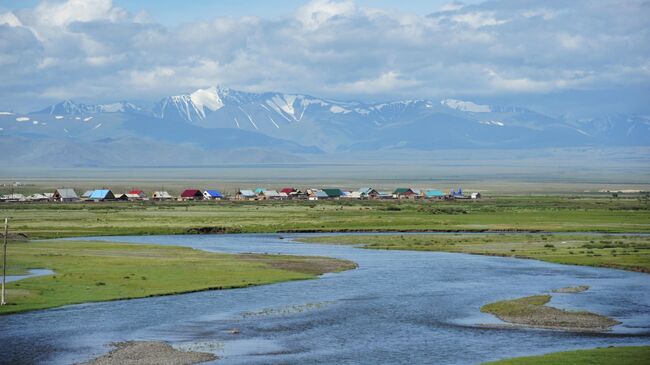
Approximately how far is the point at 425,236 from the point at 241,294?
4382cm

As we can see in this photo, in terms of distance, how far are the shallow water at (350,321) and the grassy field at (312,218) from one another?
42.7 m

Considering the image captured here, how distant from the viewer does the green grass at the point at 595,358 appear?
1340 inches

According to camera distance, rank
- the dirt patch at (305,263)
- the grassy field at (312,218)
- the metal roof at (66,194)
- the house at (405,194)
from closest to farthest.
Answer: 1. the dirt patch at (305,263)
2. the grassy field at (312,218)
3. the metal roof at (66,194)
4. the house at (405,194)

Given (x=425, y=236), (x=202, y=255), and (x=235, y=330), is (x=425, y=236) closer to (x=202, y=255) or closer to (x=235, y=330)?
(x=202, y=255)

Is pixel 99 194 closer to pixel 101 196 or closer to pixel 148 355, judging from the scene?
pixel 101 196

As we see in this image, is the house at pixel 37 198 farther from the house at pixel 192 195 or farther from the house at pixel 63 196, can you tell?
the house at pixel 192 195

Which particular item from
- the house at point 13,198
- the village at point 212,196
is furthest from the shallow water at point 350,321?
the village at point 212,196

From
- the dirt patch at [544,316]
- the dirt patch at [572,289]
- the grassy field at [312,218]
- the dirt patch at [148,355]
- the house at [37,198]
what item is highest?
the house at [37,198]

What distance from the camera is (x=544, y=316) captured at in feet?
146

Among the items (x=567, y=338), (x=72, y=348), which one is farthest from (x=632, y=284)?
(x=72, y=348)

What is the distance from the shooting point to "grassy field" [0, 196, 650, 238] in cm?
10225

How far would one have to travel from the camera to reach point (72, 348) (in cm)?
3775

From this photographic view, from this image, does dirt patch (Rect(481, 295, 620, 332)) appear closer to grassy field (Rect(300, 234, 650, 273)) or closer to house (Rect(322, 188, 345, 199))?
grassy field (Rect(300, 234, 650, 273))

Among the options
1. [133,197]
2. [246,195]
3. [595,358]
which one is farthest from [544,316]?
[246,195]
